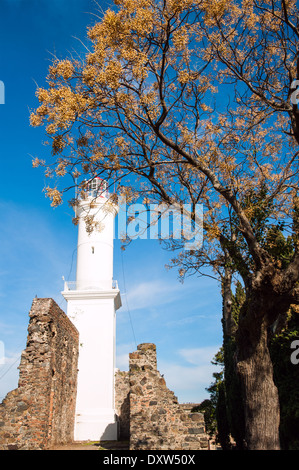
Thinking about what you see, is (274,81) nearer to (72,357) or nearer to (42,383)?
(42,383)

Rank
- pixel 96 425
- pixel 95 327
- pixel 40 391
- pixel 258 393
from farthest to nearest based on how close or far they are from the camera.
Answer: pixel 95 327 → pixel 96 425 → pixel 40 391 → pixel 258 393

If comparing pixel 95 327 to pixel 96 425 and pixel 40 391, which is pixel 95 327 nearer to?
pixel 96 425

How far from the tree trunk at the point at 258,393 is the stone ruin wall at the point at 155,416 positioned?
140 inches

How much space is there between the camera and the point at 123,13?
26.2 ft

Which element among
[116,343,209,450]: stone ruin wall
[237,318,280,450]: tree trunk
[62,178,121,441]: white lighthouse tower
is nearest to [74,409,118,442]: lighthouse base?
[62,178,121,441]: white lighthouse tower

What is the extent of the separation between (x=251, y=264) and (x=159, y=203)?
8.85 ft

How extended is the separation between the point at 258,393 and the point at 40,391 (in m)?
6.33

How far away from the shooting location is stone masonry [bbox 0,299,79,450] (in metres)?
10.3

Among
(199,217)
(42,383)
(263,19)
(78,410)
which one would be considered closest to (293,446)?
(199,217)

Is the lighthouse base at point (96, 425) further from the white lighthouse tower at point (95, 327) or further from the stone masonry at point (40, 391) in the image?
the stone masonry at point (40, 391)

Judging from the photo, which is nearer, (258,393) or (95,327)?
(258,393)

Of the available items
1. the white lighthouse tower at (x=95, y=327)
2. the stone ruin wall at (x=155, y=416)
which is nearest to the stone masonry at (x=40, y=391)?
the stone ruin wall at (x=155, y=416)

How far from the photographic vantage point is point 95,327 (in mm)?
20031

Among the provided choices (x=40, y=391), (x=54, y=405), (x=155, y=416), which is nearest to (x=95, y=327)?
(x=54, y=405)
